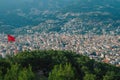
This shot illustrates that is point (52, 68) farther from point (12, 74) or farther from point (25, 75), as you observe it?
point (25, 75)

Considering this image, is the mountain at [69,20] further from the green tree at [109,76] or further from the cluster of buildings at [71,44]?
the green tree at [109,76]

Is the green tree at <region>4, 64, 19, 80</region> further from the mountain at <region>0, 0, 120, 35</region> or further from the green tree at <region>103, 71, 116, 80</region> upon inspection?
the mountain at <region>0, 0, 120, 35</region>

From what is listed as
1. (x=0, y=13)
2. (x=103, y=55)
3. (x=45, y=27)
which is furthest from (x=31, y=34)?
(x=0, y=13)

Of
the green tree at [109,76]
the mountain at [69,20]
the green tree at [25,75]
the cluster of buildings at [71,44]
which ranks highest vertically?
the mountain at [69,20]

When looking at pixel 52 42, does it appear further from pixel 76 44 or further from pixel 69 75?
pixel 69 75

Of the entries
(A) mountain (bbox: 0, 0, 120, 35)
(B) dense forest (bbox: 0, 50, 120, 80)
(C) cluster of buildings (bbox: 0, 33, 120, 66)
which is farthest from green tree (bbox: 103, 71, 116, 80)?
(A) mountain (bbox: 0, 0, 120, 35)

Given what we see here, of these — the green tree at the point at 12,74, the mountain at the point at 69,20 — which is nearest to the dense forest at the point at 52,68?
the green tree at the point at 12,74
